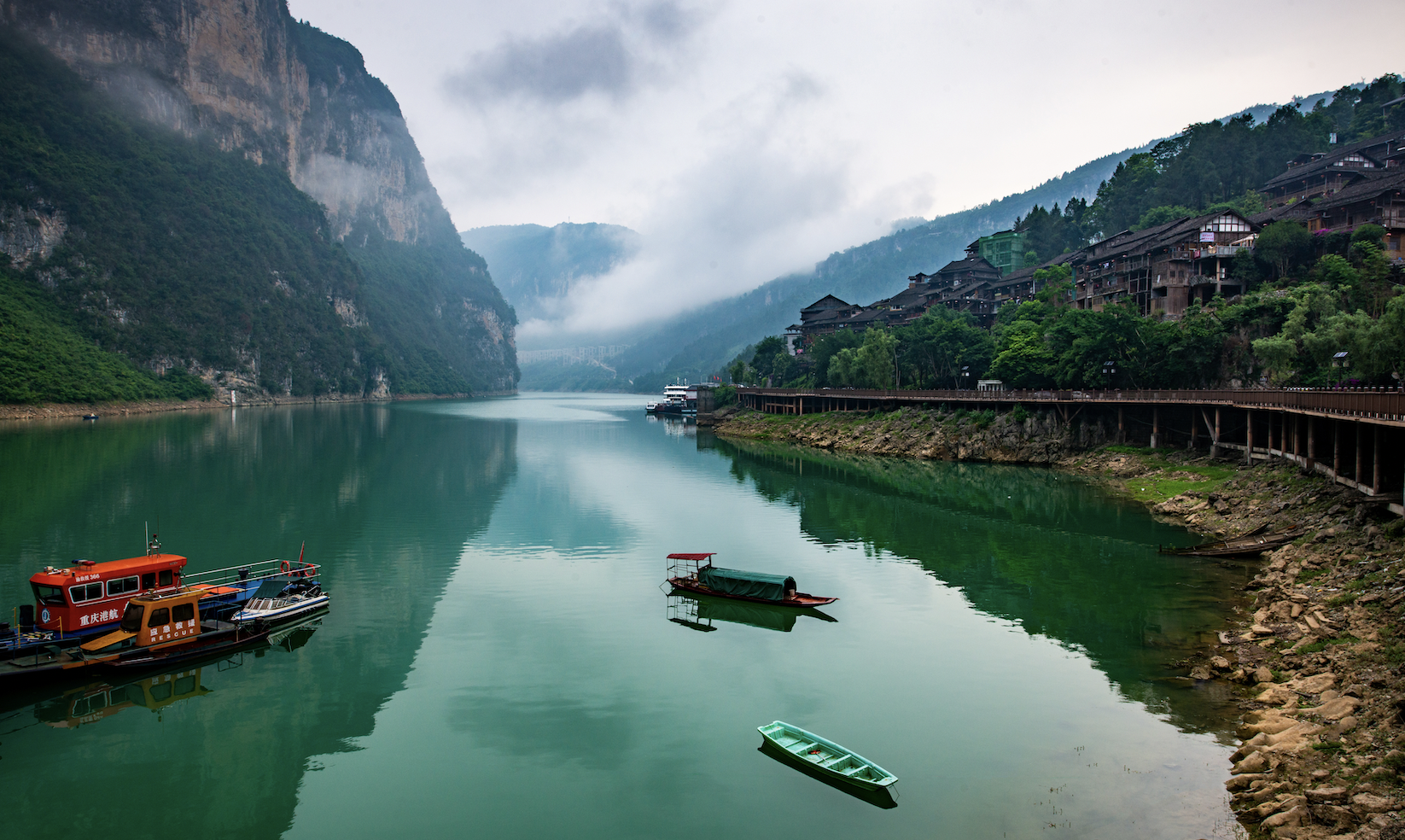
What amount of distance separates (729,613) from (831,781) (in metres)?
13.5

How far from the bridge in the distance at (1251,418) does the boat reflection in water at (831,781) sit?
24865 millimetres

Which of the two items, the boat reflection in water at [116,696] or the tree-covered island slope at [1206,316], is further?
the tree-covered island slope at [1206,316]

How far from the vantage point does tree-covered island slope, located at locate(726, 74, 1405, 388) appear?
55062 millimetres

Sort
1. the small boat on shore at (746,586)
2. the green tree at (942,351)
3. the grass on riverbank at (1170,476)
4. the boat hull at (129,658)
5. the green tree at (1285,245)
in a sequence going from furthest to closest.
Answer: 1. the green tree at (942,351)
2. the green tree at (1285,245)
3. the grass on riverbank at (1170,476)
4. the small boat on shore at (746,586)
5. the boat hull at (129,658)

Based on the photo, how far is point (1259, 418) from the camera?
5216 cm

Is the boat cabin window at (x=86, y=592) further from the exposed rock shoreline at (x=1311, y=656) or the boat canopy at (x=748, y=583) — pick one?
the exposed rock shoreline at (x=1311, y=656)

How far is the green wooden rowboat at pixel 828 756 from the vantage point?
16.4 metres

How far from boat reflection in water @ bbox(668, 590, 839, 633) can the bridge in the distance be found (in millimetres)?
22723

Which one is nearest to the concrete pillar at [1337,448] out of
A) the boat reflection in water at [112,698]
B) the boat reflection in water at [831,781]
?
the boat reflection in water at [831,781]

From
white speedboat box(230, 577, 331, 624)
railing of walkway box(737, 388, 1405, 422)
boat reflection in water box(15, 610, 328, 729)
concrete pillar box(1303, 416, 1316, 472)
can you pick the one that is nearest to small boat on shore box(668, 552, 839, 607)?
white speedboat box(230, 577, 331, 624)

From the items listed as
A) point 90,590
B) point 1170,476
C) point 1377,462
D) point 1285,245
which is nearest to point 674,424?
point 1285,245

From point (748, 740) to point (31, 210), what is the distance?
647 feet

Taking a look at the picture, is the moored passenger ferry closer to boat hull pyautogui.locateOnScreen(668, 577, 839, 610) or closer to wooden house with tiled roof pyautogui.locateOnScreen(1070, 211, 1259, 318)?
boat hull pyautogui.locateOnScreen(668, 577, 839, 610)

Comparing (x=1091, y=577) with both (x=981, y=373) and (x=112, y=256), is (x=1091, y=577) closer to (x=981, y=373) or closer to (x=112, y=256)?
(x=981, y=373)
